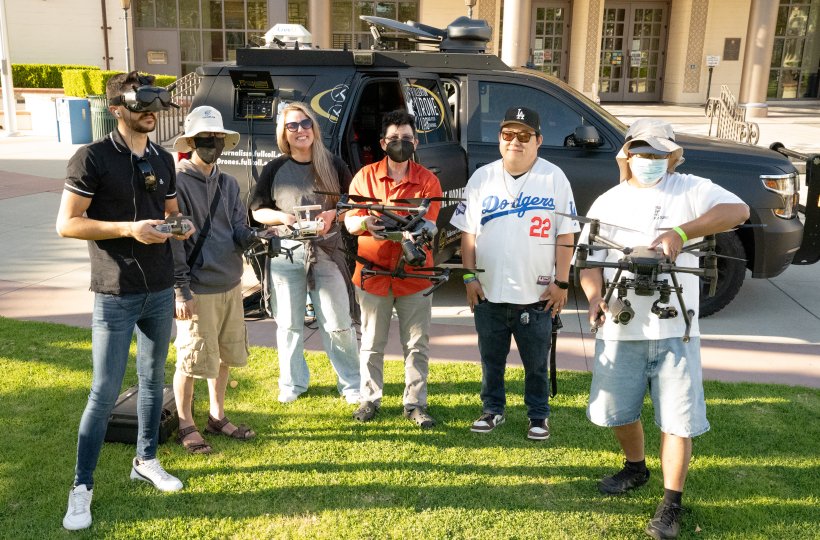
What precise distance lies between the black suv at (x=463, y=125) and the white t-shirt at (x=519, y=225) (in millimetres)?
1970

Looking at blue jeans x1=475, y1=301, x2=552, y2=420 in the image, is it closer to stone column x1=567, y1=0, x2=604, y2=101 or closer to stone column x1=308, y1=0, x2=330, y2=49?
stone column x1=308, y1=0, x2=330, y2=49

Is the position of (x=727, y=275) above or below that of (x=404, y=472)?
above

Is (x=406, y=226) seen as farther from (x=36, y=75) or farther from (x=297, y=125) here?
(x=36, y=75)

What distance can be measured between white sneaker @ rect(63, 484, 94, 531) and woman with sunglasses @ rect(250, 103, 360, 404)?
148 cm

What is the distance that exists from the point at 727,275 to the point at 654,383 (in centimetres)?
337

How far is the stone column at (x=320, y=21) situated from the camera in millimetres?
19766

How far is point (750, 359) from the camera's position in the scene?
5488 millimetres

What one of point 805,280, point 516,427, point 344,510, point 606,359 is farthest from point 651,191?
point 805,280

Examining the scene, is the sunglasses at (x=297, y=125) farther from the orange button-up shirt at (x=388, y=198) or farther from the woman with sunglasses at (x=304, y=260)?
the orange button-up shirt at (x=388, y=198)

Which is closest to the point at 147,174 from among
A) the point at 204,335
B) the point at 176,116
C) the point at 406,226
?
the point at 204,335

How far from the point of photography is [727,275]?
6.27m

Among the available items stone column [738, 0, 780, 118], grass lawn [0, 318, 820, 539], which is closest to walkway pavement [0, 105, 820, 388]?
grass lawn [0, 318, 820, 539]

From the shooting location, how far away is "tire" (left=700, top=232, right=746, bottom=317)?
244 inches

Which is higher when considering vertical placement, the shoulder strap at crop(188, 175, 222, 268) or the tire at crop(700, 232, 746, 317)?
the shoulder strap at crop(188, 175, 222, 268)
